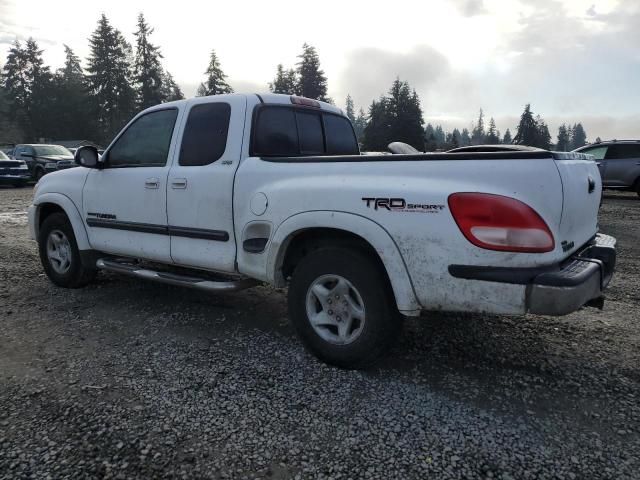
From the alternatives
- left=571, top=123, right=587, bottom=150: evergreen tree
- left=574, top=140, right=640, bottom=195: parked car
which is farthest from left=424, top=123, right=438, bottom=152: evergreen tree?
left=571, top=123, right=587, bottom=150: evergreen tree

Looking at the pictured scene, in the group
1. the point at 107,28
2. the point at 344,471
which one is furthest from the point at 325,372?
the point at 107,28

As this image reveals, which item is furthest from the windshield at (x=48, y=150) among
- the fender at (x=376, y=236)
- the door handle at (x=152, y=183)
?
the fender at (x=376, y=236)

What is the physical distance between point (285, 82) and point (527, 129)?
3869cm

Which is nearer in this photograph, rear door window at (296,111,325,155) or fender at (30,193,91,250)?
rear door window at (296,111,325,155)

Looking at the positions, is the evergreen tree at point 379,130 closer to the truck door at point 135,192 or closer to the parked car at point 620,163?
the parked car at point 620,163

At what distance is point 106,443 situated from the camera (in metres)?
2.48

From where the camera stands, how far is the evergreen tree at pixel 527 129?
72244 mm

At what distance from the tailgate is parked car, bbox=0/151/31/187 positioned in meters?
20.3

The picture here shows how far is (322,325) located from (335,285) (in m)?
0.31

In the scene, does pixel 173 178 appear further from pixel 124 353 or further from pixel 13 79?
pixel 13 79

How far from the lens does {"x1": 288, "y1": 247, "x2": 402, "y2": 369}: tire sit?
3.00 m

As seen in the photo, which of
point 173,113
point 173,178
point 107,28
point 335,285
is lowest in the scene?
point 335,285

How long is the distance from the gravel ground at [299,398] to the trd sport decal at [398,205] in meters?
1.16

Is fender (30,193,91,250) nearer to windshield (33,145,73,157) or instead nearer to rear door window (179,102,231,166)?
rear door window (179,102,231,166)
